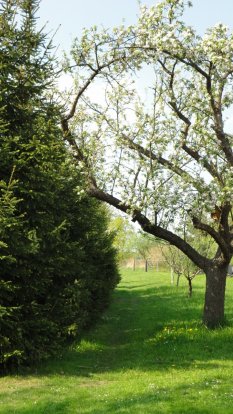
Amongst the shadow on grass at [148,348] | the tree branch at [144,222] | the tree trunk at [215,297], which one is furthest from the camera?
the tree trunk at [215,297]

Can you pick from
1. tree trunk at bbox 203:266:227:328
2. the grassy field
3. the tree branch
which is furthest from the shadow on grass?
the tree branch

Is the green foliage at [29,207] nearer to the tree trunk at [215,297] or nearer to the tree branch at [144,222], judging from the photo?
the tree branch at [144,222]

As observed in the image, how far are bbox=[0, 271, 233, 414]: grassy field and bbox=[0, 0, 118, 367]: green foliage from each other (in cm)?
112

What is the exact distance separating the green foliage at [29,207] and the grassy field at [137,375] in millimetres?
1116

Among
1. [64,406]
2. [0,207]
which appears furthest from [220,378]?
[0,207]

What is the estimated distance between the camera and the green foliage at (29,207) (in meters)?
12.1

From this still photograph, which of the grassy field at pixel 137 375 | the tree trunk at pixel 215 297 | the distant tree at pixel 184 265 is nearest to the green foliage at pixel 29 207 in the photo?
the grassy field at pixel 137 375

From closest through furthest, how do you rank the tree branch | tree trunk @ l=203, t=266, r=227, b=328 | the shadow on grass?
the shadow on grass → the tree branch → tree trunk @ l=203, t=266, r=227, b=328

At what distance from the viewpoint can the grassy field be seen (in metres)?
9.02

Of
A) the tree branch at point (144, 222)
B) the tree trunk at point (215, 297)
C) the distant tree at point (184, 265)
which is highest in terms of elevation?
the tree branch at point (144, 222)

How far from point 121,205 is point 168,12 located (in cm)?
595

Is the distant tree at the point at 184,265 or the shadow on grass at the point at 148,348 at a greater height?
the distant tree at the point at 184,265

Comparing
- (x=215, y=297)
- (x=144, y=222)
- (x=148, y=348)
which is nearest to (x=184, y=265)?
(x=215, y=297)

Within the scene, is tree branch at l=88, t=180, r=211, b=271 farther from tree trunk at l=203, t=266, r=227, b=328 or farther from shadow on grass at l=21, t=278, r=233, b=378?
shadow on grass at l=21, t=278, r=233, b=378
